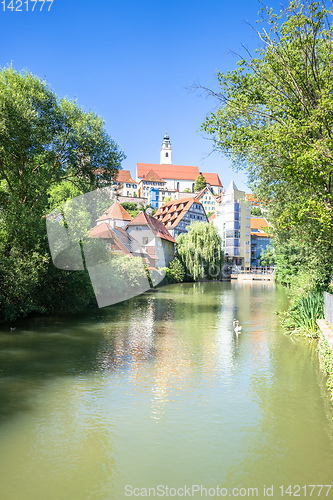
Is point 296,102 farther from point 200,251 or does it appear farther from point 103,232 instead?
point 200,251

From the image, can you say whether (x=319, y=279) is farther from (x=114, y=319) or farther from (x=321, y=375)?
(x=114, y=319)

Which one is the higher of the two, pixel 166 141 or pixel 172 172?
pixel 166 141

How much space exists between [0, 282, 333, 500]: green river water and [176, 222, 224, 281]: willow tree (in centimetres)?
3764

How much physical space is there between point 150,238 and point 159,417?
1837 inches

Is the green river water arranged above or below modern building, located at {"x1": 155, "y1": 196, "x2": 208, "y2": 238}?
below

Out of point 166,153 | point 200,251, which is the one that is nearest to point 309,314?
point 200,251

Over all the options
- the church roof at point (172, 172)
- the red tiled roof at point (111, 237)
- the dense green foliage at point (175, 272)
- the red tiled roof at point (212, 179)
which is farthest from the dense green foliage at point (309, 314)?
the red tiled roof at point (212, 179)

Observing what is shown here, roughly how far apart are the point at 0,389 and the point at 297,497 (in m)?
7.06

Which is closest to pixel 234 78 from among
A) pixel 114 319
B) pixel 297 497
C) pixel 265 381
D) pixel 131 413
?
pixel 265 381

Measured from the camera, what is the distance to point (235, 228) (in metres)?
85.2

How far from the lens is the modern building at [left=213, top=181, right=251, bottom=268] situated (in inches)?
3346

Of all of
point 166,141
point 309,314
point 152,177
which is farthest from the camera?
point 166,141

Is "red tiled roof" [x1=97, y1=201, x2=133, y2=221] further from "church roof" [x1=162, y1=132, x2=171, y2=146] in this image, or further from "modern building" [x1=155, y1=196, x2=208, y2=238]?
"church roof" [x1=162, y1=132, x2=171, y2=146]

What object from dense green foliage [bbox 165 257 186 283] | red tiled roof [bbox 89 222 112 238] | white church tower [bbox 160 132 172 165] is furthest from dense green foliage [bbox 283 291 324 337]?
white church tower [bbox 160 132 172 165]
